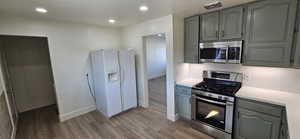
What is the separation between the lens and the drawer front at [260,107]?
Result: 5.70 ft

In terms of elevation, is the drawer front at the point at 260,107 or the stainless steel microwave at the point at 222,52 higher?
the stainless steel microwave at the point at 222,52

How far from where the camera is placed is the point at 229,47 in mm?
2285

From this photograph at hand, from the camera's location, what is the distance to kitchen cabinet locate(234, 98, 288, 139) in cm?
174

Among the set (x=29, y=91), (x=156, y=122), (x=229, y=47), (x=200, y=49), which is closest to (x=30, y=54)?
(x=29, y=91)

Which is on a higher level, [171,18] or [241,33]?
[171,18]

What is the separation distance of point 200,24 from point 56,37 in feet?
10.6

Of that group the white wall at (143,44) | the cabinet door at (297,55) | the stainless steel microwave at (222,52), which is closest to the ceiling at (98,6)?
the white wall at (143,44)

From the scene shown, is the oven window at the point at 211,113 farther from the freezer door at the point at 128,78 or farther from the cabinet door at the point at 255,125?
the freezer door at the point at 128,78

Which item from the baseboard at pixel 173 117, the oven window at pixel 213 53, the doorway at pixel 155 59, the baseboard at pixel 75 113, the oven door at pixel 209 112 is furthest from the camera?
the doorway at pixel 155 59

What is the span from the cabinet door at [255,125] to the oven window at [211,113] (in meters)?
0.23

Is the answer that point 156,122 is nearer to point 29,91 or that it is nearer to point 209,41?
point 209,41

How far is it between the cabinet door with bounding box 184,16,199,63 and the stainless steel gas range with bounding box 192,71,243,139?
544mm

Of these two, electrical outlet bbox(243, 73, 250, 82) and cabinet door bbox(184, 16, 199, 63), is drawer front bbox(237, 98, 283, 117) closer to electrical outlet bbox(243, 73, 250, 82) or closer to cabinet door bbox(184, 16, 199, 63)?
electrical outlet bbox(243, 73, 250, 82)

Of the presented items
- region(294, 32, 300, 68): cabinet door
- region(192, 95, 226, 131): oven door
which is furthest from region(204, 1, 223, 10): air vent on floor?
region(192, 95, 226, 131): oven door
